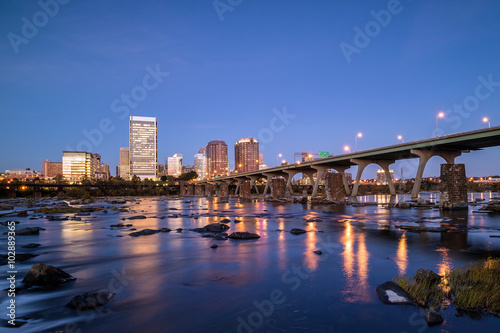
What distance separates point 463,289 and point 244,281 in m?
8.28

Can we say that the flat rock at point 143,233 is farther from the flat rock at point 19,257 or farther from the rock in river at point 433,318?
the rock in river at point 433,318

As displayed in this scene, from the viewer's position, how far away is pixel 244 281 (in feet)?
44.2

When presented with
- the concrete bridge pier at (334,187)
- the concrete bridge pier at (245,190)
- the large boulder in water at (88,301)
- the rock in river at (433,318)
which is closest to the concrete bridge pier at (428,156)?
the concrete bridge pier at (334,187)

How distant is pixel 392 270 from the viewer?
1449 cm

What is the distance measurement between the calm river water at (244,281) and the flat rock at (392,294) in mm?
294

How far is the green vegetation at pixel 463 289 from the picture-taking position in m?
9.90

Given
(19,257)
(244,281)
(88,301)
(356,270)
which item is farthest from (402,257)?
(19,257)

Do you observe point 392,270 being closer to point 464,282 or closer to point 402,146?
point 464,282

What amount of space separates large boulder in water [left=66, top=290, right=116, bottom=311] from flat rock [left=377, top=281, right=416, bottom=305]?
32.7 ft

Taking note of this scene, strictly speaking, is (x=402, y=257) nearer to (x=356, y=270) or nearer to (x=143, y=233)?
(x=356, y=270)

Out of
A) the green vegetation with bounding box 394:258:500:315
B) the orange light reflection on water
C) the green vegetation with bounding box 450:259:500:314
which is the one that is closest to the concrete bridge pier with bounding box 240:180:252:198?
the orange light reflection on water

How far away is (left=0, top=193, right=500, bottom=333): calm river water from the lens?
30.4ft

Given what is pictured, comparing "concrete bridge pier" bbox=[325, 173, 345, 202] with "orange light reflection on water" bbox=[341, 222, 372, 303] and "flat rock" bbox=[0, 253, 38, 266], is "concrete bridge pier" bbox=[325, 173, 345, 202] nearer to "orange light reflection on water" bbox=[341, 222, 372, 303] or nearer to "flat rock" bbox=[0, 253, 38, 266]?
"orange light reflection on water" bbox=[341, 222, 372, 303]

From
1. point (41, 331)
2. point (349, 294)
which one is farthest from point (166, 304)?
point (349, 294)
